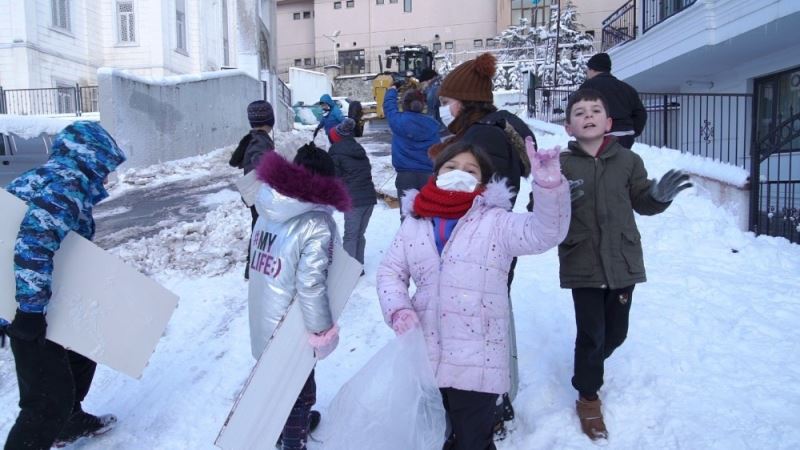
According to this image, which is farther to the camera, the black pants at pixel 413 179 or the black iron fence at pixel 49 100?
the black iron fence at pixel 49 100

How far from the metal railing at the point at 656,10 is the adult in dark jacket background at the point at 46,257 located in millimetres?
12527

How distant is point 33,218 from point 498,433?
264 cm

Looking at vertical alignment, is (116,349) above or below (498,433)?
above

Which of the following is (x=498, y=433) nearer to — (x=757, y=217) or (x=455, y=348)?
(x=455, y=348)

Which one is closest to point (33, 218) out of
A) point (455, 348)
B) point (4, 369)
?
point (455, 348)

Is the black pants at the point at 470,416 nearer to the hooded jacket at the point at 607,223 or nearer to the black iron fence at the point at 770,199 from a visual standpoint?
the hooded jacket at the point at 607,223

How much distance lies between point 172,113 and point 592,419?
15592 millimetres

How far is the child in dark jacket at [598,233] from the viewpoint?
3.20m

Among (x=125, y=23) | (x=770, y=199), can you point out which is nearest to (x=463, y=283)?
(x=770, y=199)

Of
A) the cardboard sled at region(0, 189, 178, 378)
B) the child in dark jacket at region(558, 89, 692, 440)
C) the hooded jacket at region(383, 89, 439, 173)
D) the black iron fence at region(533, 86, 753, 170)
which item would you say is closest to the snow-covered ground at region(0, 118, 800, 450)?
the child in dark jacket at region(558, 89, 692, 440)

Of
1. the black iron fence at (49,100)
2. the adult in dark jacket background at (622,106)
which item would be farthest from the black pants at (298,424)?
the black iron fence at (49,100)

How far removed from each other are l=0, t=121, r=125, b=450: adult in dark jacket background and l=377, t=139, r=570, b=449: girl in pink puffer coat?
1.60 metres

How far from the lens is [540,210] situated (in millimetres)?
2344

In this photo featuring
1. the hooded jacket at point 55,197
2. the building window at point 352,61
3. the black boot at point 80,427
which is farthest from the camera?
the building window at point 352,61
